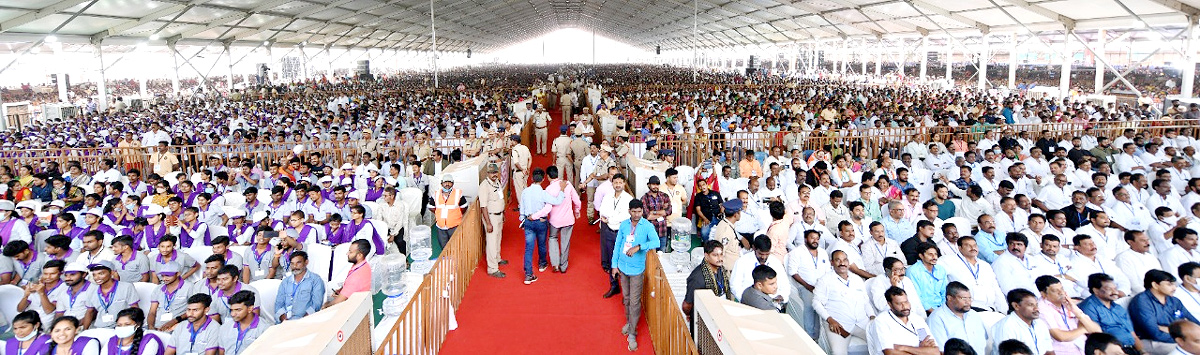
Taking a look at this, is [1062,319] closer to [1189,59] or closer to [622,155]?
[622,155]

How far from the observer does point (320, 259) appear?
6.23 meters

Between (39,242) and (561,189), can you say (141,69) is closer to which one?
(39,242)

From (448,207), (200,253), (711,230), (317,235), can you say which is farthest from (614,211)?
(200,253)

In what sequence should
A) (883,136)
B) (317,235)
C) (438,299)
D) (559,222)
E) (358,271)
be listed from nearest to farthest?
1. (358,271)
2. (438,299)
3. (317,235)
4. (559,222)
5. (883,136)

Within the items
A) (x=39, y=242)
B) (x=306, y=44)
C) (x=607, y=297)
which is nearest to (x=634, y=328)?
(x=607, y=297)

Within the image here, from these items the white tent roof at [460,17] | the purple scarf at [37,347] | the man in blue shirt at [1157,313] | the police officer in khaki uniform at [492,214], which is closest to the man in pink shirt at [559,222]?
the police officer in khaki uniform at [492,214]

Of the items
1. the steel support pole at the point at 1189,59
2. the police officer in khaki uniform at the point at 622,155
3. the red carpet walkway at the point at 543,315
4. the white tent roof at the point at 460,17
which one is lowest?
the red carpet walkway at the point at 543,315

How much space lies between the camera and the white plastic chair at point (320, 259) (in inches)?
245

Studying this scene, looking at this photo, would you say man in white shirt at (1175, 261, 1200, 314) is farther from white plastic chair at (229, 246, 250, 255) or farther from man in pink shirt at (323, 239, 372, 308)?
white plastic chair at (229, 246, 250, 255)

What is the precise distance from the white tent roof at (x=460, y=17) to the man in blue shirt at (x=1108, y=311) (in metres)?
13.3

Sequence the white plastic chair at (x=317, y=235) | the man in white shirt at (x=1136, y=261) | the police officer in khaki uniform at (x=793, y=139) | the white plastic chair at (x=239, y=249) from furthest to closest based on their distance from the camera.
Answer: the police officer in khaki uniform at (x=793, y=139) < the white plastic chair at (x=317, y=235) < the white plastic chair at (x=239, y=249) < the man in white shirt at (x=1136, y=261)

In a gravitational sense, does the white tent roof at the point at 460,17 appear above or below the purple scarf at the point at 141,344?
above

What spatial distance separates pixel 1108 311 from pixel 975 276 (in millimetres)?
917

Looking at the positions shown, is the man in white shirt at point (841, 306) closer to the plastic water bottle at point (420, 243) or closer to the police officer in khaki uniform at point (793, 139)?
the plastic water bottle at point (420, 243)
